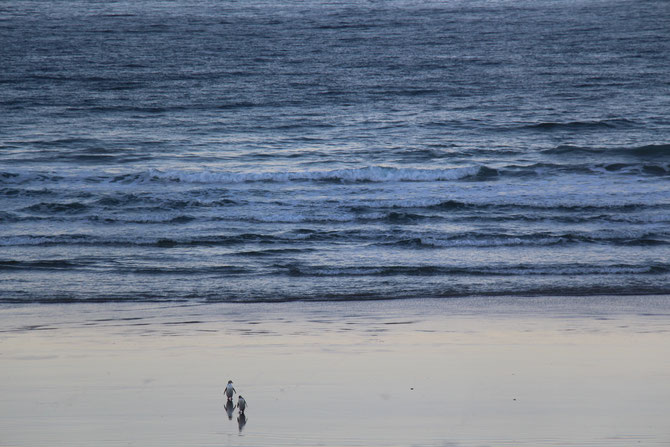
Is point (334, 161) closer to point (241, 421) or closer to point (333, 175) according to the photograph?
point (333, 175)

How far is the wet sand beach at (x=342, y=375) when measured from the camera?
6.40 metres

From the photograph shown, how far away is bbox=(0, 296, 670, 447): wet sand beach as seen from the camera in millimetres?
6402

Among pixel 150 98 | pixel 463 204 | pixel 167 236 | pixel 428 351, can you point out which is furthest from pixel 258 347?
pixel 150 98

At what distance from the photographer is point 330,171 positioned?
21.3 metres

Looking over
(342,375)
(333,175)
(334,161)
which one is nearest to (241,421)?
(342,375)

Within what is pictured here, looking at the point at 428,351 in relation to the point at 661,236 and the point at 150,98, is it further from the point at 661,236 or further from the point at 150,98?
the point at 150,98

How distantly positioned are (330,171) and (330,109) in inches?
329

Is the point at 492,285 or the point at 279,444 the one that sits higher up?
the point at 279,444

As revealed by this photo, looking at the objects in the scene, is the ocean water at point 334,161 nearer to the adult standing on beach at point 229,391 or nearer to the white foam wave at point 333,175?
the white foam wave at point 333,175

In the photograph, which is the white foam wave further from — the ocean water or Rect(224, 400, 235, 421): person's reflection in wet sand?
Rect(224, 400, 235, 421): person's reflection in wet sand

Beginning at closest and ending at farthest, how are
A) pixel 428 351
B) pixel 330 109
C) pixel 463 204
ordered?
pixel 428 351
pixel 463 204
pixel 330 109

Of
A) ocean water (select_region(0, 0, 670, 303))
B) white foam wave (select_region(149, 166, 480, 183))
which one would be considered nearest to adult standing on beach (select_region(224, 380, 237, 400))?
ocean water (select_region(0, 0, 670, 303))

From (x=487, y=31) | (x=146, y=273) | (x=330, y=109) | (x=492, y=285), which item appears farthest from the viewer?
(x=487, y=31)

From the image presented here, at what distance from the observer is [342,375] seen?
24.9 ft
